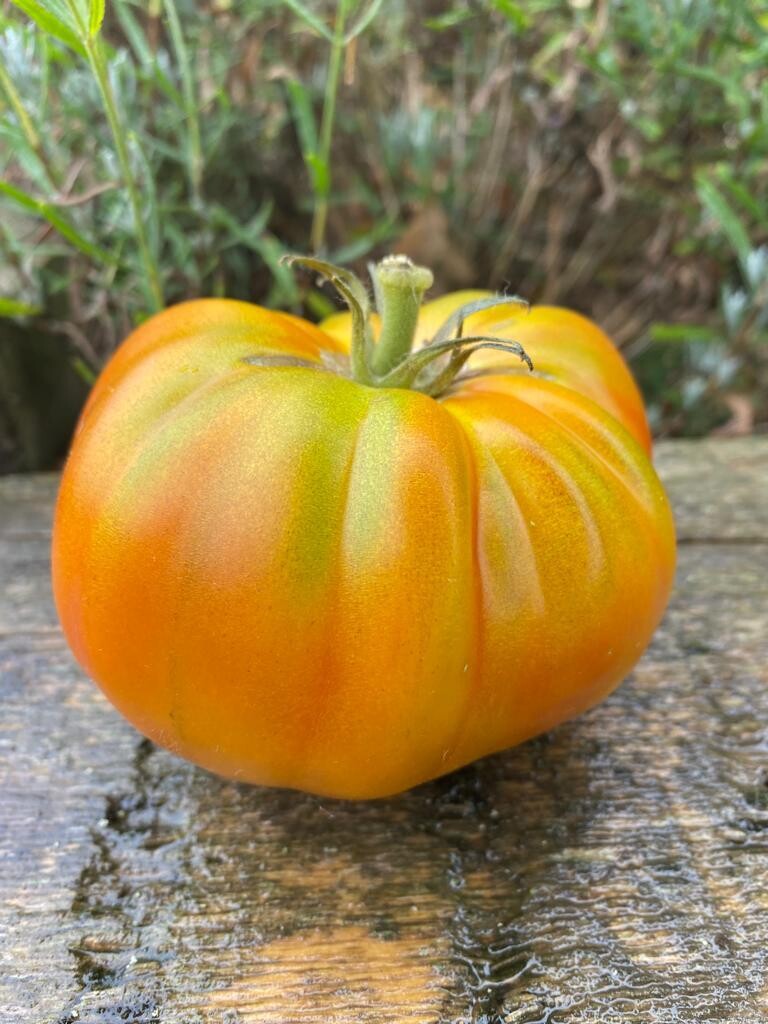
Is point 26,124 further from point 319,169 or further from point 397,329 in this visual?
point 397,329

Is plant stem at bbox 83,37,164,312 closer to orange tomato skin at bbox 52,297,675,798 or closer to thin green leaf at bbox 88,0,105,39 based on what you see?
thin green leaf at bbox 88,0,105,39

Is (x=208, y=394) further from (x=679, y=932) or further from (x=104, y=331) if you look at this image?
(x=104, y=331)

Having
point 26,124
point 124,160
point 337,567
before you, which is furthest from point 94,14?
point 337,567

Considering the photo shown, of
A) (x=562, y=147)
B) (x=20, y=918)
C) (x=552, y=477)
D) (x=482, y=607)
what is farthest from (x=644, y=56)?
(x=20, y=918)

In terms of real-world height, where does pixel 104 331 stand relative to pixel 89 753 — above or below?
above

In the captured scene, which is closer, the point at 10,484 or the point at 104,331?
the point at 10,484

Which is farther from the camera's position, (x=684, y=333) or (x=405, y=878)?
(x=684, y=333)

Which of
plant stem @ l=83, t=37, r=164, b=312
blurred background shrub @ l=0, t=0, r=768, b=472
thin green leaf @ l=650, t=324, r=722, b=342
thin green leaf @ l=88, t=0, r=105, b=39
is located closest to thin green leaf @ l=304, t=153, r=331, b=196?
blurred background shrub @ l=0, t=0, r=768, b=472

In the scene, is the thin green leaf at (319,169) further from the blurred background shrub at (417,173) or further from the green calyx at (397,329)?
the green calyx at (397,329)
